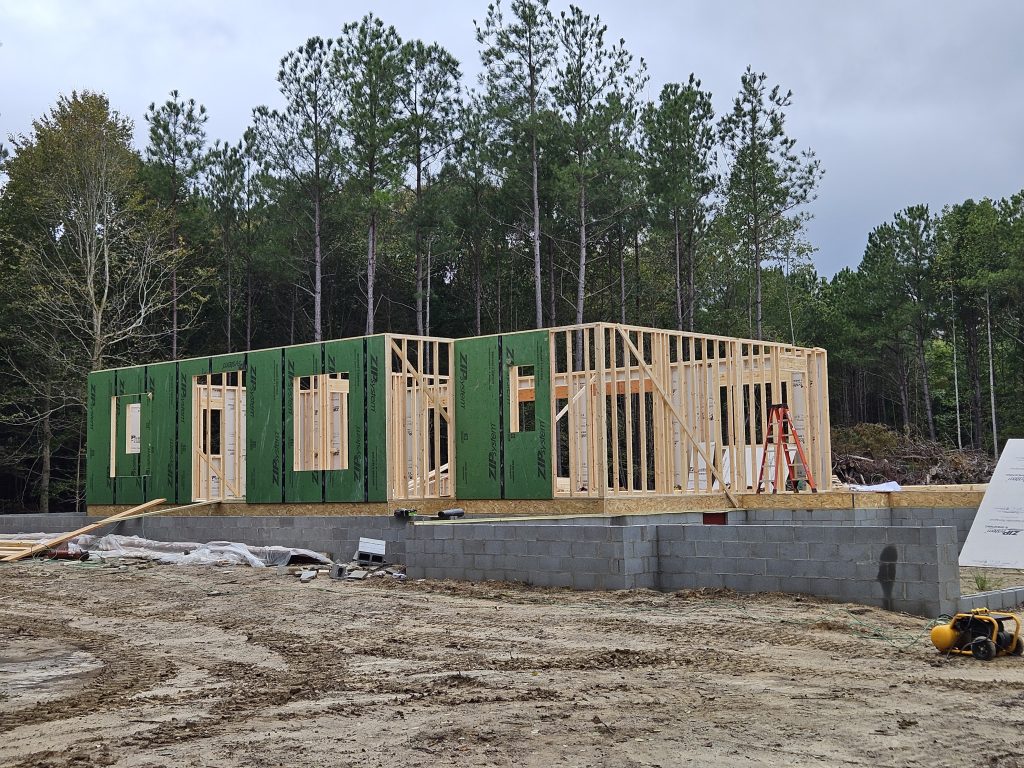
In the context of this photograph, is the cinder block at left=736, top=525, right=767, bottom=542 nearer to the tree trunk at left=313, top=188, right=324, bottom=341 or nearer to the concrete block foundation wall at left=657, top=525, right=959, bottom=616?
the concrete block foundation wall at left=657, top=525, right=959, bottom=616

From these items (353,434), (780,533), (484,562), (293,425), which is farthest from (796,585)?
(293,425)

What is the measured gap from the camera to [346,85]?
24.8 meters

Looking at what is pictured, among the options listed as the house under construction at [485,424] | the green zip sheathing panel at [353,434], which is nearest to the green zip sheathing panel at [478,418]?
the house under construction at [485,424]

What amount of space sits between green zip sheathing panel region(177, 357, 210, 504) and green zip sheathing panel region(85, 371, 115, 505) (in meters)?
1.98

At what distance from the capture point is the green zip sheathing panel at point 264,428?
14773 millimetres

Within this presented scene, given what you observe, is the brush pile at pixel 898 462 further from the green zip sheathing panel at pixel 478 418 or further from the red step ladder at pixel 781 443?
the green zip sheathing panel at pixel 478 418

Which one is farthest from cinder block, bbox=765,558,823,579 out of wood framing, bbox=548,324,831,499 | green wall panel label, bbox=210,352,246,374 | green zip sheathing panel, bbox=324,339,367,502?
green wall panel label, bbox=210,352,246,374

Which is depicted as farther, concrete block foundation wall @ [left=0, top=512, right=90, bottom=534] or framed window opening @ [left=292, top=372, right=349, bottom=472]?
concrete block foundation wall @ [left=0, top=512, right=90, bottom=534]

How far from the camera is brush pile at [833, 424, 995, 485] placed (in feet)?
70.3

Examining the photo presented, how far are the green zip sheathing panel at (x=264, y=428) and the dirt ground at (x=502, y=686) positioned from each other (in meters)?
5.43

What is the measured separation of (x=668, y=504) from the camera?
503 inches

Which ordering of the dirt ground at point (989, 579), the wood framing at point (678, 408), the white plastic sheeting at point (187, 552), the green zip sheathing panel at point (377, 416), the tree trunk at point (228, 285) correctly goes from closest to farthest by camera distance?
the dirt ground at point (989, 579) < the wood framing at point (678, 408) < the white plastic sheeting at point (187, 552) < the green zip sheathing panel at point (377, 416) < the tree trunk at point (228, 285)

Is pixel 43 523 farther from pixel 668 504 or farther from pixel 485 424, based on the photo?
pixel 668 504

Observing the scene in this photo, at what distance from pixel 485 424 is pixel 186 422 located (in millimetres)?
5785
